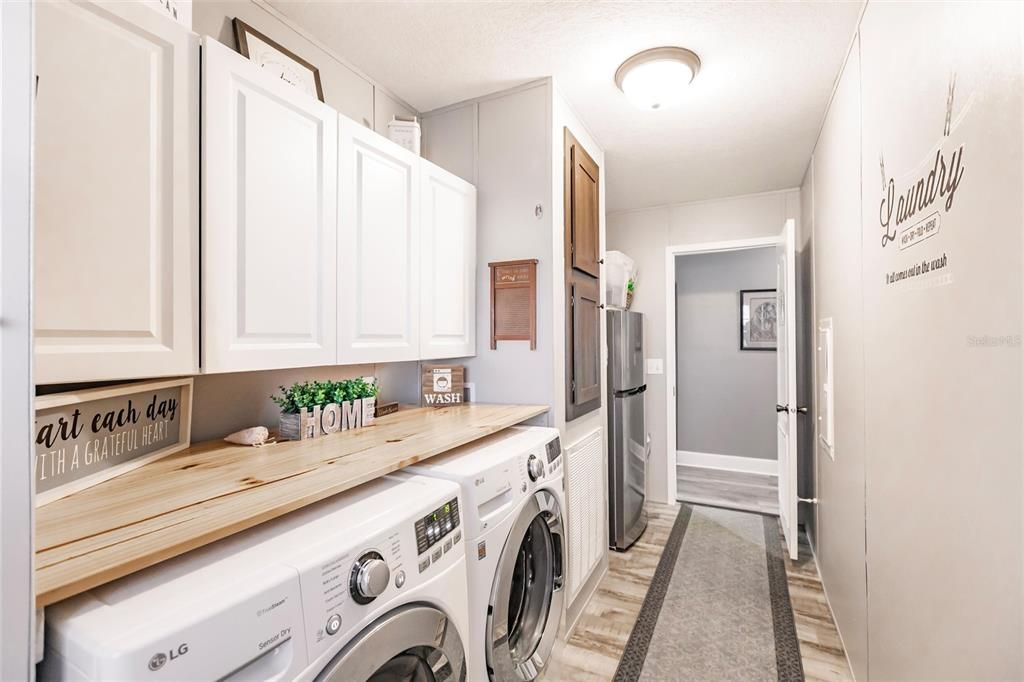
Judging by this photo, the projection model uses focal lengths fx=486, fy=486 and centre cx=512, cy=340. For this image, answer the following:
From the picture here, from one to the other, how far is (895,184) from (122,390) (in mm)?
2059

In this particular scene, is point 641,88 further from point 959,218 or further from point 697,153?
point 959,218

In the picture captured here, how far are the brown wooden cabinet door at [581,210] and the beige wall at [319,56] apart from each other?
835mm

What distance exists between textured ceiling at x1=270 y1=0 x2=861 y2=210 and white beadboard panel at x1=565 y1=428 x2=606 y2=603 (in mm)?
1646

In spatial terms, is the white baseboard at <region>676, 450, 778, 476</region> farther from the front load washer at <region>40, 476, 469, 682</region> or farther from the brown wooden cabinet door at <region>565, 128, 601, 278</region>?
the front load washer at <region>40, 476, 469, 682</region>

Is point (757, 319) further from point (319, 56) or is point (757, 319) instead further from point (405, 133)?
point (319, 56)

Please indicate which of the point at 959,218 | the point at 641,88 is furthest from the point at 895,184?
the point at 641,88

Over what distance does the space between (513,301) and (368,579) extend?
4.80 ft

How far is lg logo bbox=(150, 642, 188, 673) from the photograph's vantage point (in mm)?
620

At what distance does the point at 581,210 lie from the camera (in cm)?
248

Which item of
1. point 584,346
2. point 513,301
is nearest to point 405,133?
point 513,301

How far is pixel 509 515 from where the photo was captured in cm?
151

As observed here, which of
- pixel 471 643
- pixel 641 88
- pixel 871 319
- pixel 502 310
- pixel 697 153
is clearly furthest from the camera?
pixel 697 153

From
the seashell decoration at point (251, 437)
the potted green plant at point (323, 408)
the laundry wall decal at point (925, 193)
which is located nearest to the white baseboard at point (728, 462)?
the laundry wall decal at point (925, 193)

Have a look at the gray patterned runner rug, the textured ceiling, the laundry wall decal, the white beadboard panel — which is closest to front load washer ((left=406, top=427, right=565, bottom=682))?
the white beadboard panel
